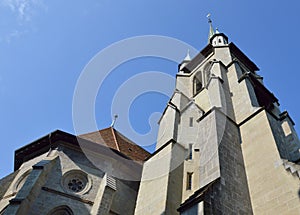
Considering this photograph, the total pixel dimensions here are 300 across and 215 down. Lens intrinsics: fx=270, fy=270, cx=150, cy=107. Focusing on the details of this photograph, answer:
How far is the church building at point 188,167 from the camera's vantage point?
676 cm

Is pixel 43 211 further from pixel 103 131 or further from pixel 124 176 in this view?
pixel 103 131

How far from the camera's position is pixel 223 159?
24.7ft

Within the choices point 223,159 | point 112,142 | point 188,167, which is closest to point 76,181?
point 112,142

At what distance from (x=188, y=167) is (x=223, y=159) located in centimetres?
232

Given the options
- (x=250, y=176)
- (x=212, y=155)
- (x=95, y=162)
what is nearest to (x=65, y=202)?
(x=95, y=162)

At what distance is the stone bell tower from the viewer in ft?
21.2

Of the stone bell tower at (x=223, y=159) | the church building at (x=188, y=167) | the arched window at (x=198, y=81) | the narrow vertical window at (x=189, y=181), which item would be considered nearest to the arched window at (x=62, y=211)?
the church building at (x=188, y=167)

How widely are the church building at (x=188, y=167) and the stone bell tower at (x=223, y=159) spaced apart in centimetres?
3

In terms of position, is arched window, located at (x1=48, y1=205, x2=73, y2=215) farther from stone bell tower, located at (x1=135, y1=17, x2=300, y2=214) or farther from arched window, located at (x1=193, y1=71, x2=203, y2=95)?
arched window, located at (x1=193, y1=71, x2=203, y2=95)

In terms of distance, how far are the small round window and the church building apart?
4cm

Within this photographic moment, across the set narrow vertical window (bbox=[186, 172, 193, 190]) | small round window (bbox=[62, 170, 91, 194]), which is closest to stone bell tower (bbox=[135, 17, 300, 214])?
narrow vertical window (bbox=[186, 172, 193, 190])

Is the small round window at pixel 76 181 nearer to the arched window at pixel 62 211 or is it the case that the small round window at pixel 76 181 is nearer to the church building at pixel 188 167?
the church building at pixel 188 167

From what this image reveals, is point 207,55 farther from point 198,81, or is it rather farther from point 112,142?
point 112,142

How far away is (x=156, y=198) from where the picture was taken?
8391mm
